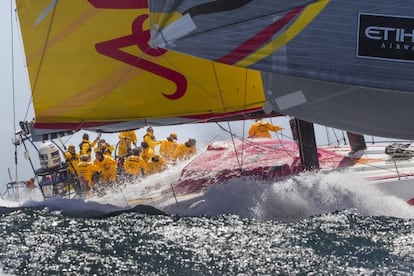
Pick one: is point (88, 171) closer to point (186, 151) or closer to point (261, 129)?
point (186, 151)

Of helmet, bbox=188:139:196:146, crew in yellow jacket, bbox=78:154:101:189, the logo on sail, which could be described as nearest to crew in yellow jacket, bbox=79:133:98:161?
crew in yellow jacket, bbox=78:154:101:189

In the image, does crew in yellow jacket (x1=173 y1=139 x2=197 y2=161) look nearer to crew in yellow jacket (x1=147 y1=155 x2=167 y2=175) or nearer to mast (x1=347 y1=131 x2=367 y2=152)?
crew in yellow jacket (x1=147 y1=155 x2=167 y2=175)

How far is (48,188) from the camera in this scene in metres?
11.5

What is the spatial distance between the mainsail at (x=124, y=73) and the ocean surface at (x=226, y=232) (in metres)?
1.28

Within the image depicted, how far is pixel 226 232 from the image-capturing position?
713 centimetres

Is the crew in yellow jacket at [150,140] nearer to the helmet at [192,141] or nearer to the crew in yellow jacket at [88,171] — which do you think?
the helmet at [192,141]

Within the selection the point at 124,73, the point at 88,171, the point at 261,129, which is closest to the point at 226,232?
the point at 124,73

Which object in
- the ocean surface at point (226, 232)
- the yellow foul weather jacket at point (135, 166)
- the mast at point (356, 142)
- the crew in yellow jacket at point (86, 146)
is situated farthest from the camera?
the crew in yellow jacket at point (86, 146)

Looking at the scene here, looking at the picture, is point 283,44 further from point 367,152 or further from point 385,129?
point 367,152

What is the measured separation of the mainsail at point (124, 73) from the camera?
9.44m

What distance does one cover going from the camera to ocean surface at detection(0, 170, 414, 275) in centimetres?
589

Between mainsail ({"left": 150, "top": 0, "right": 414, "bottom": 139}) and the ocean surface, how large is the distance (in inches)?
42.7

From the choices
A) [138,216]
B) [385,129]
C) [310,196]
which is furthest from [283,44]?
[138,216]

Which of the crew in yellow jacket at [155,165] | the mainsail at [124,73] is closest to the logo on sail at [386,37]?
the mainsail at [124,73]
